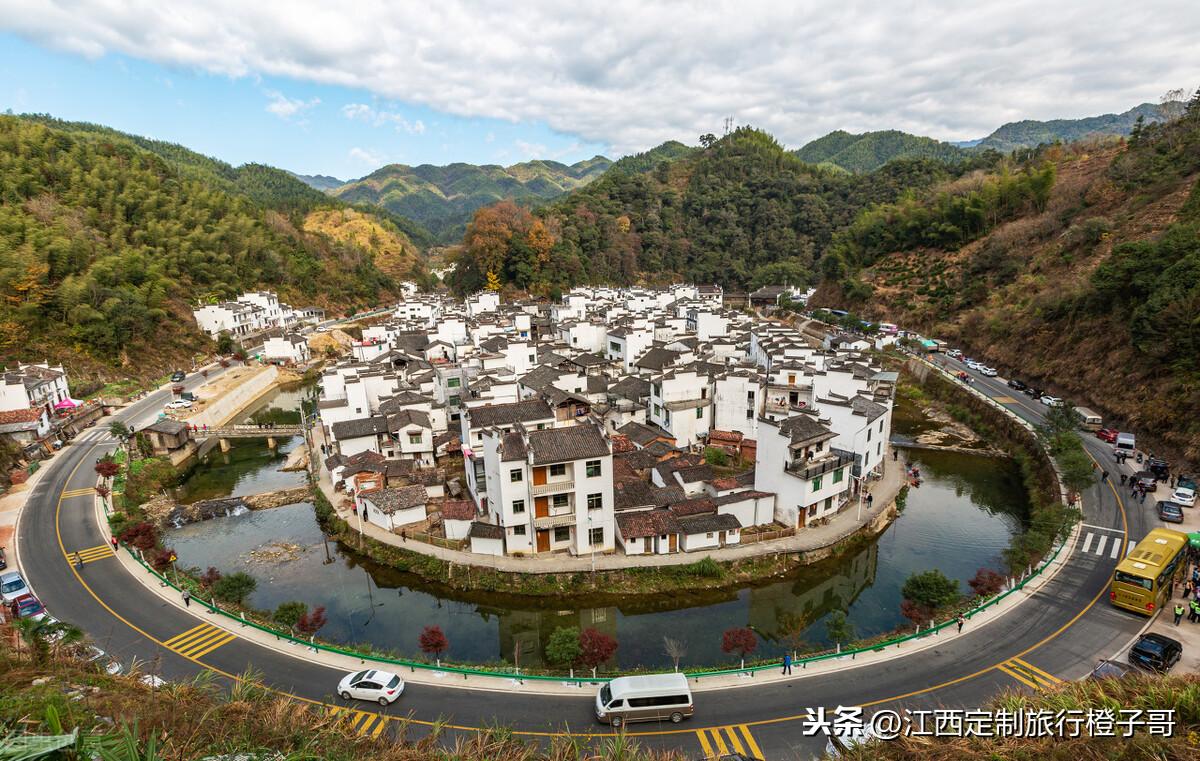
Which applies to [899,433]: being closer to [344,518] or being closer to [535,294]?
[344,518]

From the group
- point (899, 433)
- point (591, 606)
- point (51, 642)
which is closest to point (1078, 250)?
point (899, 433)

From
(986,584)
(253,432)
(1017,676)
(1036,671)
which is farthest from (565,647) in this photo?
(253,432)

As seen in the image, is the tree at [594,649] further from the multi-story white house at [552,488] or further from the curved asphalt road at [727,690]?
the multi-story white house at [552,488]

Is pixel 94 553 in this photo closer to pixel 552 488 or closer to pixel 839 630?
pixel 552 488

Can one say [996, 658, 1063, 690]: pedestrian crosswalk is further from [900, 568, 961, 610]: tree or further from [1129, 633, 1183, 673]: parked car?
[900, 568, 961, 610]: tree

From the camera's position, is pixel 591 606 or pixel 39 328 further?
pixel 39 328

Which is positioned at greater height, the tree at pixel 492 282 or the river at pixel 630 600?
the tree at pixel 492 282

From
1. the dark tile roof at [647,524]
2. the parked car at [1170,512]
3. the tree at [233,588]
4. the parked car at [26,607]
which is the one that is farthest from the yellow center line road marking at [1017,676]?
the parked car at [26,607]
